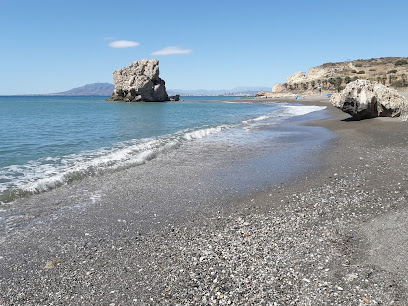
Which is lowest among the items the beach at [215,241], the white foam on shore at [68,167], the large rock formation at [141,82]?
the beach at [215,241]

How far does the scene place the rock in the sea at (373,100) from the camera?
26031mm

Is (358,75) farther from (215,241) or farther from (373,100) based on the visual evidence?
(215,241)

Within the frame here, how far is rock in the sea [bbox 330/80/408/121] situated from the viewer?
26.0 meters

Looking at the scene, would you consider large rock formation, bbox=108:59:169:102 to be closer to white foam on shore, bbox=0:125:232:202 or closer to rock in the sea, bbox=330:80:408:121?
rock in the sea, bbox=330:80:408:121

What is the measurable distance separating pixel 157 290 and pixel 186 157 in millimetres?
Result: 11838

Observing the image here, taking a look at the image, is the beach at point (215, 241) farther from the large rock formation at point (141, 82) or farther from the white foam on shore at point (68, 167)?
the large rock formation at point (141, 82)

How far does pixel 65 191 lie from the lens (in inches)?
428

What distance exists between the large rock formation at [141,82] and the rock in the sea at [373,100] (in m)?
101

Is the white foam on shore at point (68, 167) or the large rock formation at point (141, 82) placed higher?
the large rock formation at point (141, 82)

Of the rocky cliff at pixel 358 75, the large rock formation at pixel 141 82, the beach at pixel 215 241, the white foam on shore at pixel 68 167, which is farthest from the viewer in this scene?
the large rock formation at pixel 141 82

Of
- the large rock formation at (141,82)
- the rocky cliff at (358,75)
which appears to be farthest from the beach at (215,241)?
the rocky cliff at (358,75)

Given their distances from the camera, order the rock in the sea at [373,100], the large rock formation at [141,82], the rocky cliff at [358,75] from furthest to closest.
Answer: the large rock formation at [141,82], the rocky cliff at [358,75], the rock in the sea at [373,100]

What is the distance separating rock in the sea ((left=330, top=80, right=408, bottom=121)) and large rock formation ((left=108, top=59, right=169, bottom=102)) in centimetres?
10066

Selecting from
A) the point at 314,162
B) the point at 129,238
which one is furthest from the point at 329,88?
the point at 129,238
